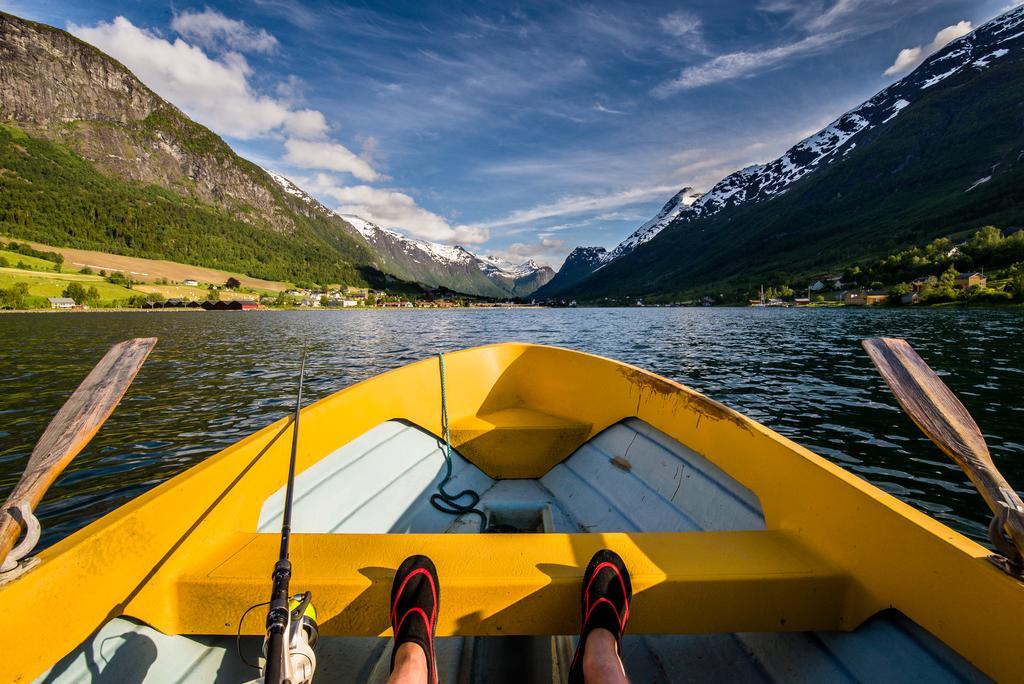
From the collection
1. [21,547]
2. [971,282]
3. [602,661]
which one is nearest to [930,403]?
[602,661]

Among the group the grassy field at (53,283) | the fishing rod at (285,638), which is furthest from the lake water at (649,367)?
the grassy field at (53,283)

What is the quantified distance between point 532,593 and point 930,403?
8.74ft

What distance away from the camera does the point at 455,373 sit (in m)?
6.14

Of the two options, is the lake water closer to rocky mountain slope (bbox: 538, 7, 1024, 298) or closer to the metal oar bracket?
the metal oar bracket

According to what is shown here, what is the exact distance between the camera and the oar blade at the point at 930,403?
232cm

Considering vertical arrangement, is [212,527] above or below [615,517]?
above

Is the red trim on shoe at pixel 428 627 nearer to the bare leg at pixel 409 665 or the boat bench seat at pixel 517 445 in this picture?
the bare leg at pixel 409 665

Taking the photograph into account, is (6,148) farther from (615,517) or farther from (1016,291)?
(1016,291)

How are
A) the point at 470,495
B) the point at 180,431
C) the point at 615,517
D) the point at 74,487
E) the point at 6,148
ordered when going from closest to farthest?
the point at 615,517
the point at 470,495
the point at 74,487
the point at 180,431
the point at 6,148

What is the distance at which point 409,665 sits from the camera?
6.84 feet

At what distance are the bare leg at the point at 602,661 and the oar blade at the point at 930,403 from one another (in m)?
1.89

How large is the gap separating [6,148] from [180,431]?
29381 centimetres

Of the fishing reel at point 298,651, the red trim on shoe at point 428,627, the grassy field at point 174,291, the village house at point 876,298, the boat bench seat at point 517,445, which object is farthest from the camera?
the grassy field at point 174,291

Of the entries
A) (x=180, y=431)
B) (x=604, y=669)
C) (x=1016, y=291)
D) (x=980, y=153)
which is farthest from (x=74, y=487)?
(x=980, y=153)
